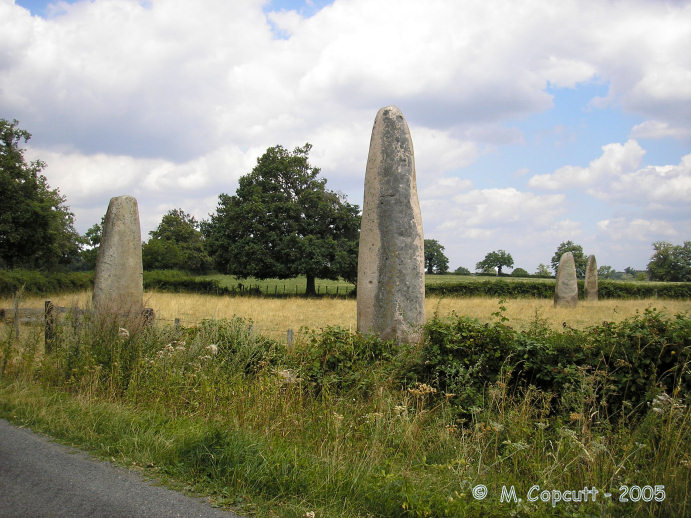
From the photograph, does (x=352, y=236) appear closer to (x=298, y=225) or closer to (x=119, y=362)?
(x=298, y=225)

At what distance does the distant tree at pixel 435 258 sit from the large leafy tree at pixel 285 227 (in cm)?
4694

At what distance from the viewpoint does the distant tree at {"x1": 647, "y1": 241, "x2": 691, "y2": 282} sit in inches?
2881

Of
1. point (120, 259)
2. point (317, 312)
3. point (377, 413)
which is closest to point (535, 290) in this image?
point (317, 312)

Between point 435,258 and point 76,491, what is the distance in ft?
272

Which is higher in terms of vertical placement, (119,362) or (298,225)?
(298,225)

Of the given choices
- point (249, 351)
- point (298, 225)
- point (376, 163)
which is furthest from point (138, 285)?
point (298, 225)

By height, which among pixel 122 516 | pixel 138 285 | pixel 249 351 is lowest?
pixel 122 516

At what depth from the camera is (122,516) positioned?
12.0 ft

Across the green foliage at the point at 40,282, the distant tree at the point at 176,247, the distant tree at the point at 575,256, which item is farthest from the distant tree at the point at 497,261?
the green foliage at the point at 40,282

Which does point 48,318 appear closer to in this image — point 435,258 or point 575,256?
point 435,258

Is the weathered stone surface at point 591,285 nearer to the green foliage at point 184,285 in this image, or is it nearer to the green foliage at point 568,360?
the green foliage at point 184,285

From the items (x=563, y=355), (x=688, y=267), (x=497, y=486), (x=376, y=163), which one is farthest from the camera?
(x=688, y=267)

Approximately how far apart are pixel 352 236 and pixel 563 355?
3253 cm

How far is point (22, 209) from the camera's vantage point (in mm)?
28453
